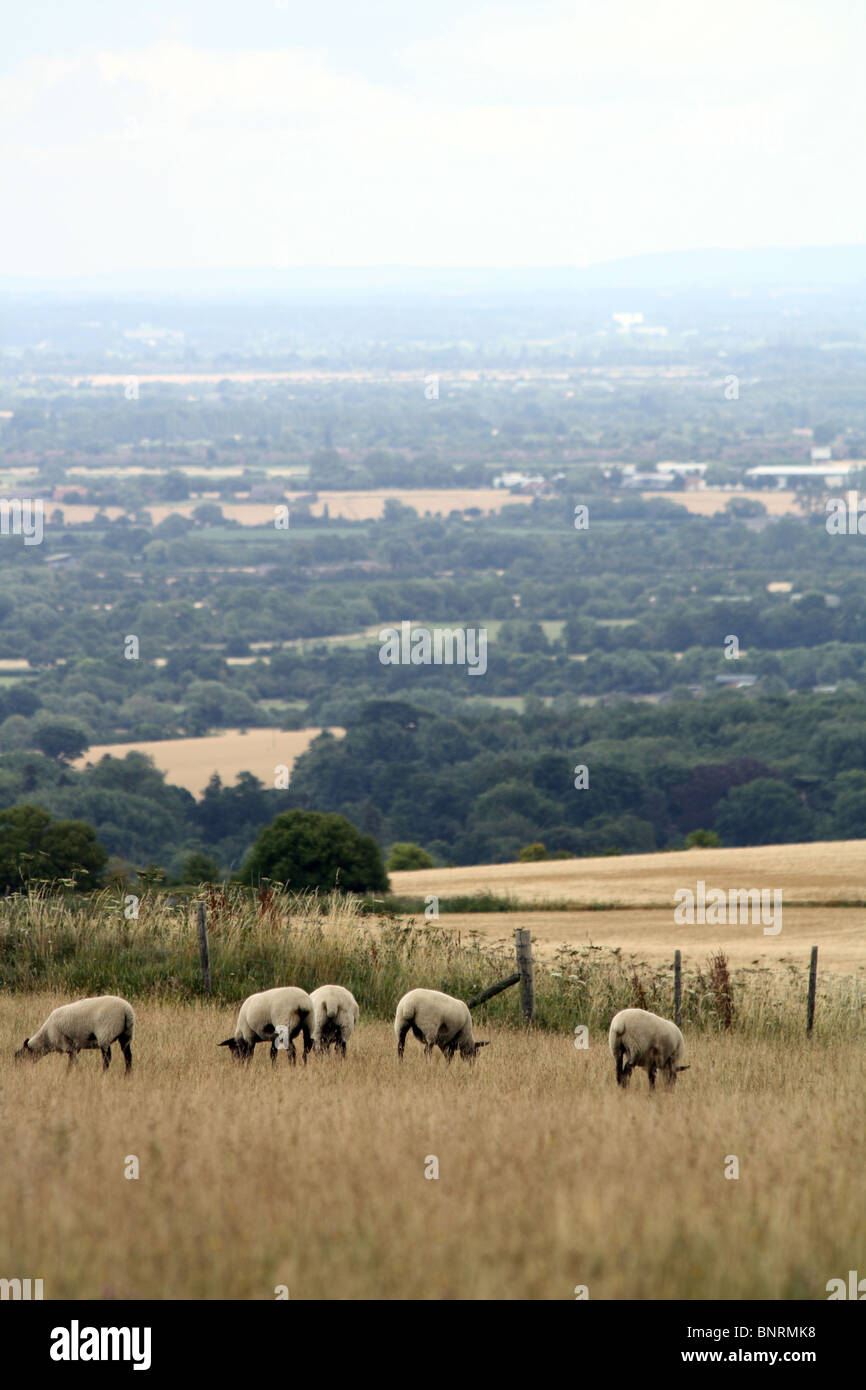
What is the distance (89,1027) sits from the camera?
36.8 ft

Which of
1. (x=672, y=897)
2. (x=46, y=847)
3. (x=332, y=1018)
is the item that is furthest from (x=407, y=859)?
(x=332, y=1018)

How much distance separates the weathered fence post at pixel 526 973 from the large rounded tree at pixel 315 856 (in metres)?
28.8

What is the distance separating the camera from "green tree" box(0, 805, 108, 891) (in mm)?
36562

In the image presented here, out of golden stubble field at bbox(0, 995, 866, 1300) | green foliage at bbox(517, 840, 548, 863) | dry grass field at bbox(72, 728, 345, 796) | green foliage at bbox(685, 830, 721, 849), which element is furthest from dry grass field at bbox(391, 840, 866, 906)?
dry grass field at bbox(72, 728, 345, 796)

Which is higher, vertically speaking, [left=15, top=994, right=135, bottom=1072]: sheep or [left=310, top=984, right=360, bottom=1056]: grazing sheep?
[left=15, top=994, right=135, bottom=1072]: sheep

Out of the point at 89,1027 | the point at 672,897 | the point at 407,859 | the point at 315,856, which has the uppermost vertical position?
the point at 89,1027

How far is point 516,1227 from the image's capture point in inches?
256

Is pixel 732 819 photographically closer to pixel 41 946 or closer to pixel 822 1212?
pixel 41 946

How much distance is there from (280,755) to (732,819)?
4404 cm

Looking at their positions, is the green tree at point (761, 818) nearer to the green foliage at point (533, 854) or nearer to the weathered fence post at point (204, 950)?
the green foliage at point (533, 854)

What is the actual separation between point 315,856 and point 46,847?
29.1 ft

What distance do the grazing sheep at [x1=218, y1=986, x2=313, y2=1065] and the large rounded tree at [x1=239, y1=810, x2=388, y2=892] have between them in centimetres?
3147

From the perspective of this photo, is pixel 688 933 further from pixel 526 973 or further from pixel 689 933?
pixel 526 973

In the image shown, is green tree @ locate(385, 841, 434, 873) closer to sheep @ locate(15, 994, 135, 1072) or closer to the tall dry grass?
the tall dry grass
